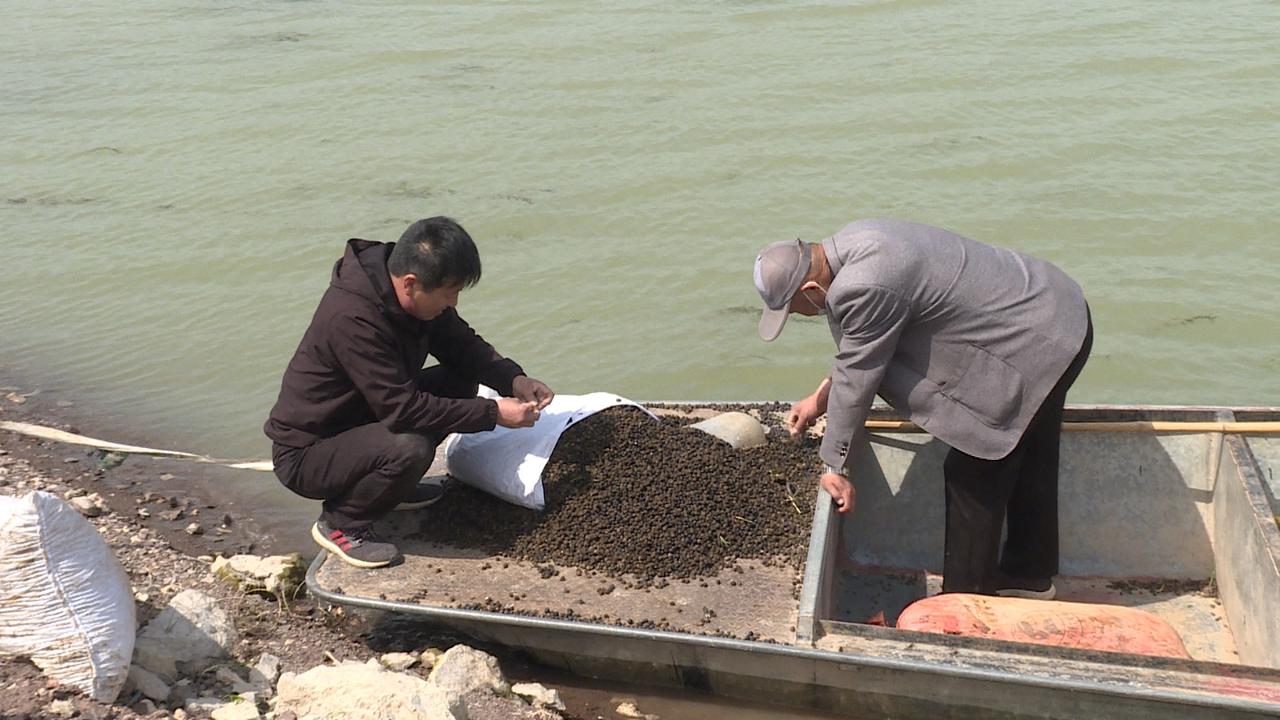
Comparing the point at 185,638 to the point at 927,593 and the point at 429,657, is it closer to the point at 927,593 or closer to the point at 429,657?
the point at 429,657

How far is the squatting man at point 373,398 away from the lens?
3.91 meters

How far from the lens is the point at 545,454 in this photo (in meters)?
4.40

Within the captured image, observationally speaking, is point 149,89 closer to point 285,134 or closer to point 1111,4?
point 285,134

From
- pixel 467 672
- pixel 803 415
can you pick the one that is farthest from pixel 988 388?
pixel 467 672

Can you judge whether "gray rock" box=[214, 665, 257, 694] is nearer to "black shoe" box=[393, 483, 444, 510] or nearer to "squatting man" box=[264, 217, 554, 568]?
"squatting man" box=[264, 217, 554, 568]

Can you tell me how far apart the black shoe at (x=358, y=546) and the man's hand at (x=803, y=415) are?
1513 millimetres

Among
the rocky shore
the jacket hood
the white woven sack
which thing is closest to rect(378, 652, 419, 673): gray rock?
the rocky shore

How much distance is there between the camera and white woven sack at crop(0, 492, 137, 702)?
345 cm

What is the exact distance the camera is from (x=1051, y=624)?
3.77 meters

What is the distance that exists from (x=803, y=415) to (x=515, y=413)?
3.54ft

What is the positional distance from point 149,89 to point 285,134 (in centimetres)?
230

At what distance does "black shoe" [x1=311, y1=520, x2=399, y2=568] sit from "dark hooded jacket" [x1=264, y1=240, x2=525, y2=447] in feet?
1.10

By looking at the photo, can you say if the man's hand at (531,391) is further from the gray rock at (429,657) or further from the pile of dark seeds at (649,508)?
the gray rock at (429,657)

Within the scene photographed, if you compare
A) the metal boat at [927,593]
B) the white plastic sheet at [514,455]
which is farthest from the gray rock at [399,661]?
the white plastic sheet at [514,455]
